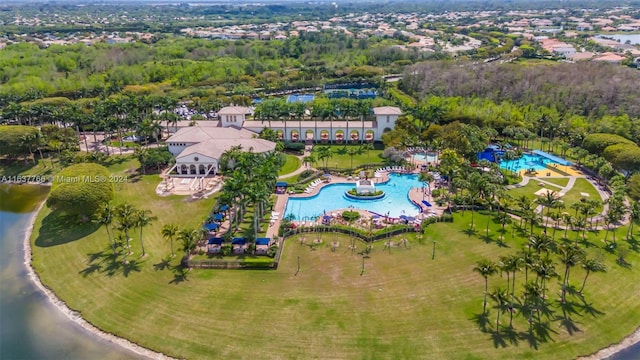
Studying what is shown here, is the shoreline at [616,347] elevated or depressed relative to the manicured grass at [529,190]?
depressed

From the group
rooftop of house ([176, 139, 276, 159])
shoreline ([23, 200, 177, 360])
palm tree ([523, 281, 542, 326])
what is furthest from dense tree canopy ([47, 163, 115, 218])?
palm tree ([523, 281, 542, 326])

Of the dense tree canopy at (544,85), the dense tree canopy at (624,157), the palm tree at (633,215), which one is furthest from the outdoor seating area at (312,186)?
the dense tree canopy at (544,85)

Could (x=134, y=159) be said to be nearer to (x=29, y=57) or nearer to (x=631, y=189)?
(x=631, y=189)

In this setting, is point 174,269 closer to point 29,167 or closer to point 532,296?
point 532,296

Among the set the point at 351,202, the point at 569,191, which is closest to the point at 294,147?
the point at 351,202

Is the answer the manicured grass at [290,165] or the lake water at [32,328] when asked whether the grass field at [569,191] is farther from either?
the lake water at [32,328]
